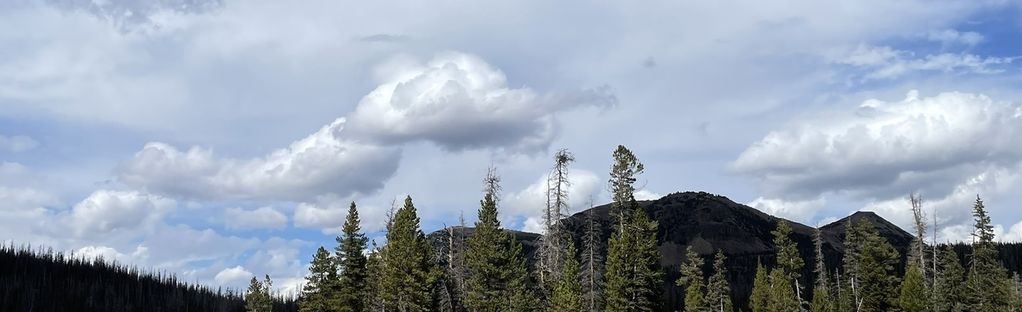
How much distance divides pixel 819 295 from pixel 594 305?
105 feet

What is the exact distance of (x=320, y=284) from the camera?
74.1 metres

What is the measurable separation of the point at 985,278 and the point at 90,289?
119 meters

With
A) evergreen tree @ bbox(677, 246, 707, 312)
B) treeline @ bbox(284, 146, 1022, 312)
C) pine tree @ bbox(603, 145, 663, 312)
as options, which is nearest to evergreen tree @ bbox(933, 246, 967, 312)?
treeline @ bbox(284, 146, 1022, 312)

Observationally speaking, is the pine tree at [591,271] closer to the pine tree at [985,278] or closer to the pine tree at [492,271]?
the pine tree at [492,271]

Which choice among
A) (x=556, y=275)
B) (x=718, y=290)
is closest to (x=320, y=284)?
(x=556, y=275)

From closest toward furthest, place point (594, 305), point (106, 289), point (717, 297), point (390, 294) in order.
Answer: point (594, 305), point (390, 294), point (717, 297), point (106, 289)

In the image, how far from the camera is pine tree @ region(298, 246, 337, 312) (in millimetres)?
73375

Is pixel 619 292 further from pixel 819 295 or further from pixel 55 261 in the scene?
pixel 55 261

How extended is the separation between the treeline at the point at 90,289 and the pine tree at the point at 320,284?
48.4 meters

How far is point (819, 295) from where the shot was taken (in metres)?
85.2

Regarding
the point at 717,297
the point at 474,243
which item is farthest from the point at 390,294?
the point at 717,297

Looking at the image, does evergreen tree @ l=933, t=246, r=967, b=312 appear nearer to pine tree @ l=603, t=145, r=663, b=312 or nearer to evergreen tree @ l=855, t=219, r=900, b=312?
evergreen tree @ l=855, t=219, r=900, b=312

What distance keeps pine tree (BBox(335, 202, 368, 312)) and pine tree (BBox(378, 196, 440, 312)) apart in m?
3.65

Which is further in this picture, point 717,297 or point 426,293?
point 717,297
